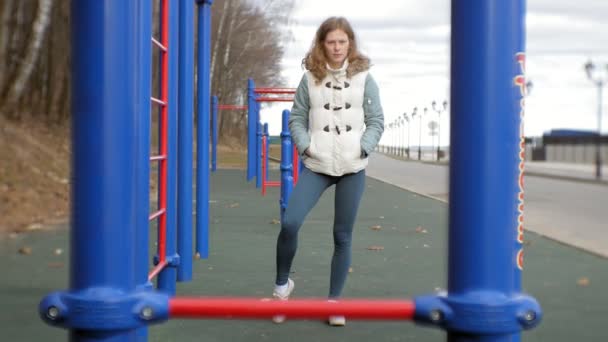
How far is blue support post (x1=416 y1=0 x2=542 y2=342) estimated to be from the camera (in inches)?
49.7

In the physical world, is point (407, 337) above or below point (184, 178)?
below

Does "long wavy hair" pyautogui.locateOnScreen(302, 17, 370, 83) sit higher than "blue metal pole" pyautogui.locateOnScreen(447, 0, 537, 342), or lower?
higher

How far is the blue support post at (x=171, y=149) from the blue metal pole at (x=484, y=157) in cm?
280

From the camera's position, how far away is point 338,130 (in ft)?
11.2

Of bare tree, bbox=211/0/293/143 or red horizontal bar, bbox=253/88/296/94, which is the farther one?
bare tree, bbox=211/0/293/143

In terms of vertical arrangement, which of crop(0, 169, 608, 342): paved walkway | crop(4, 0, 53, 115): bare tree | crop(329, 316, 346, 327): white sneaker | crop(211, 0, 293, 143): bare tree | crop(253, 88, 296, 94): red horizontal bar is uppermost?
crop(211, 0, 293, 143): bare tree

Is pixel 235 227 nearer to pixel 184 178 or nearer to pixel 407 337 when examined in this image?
pixel 184 178

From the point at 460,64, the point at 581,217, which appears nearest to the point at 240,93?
the point at 581,217

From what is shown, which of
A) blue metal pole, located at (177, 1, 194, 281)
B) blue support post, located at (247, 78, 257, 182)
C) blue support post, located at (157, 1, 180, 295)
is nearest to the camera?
blue support post, located at (157, 1, 180, 295)

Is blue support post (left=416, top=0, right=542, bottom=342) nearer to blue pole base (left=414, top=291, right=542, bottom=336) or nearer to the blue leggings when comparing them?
blue pole base (left=414, top=291, right=542, bottom=336)

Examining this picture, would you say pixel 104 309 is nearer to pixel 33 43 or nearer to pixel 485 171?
pixel 485 171

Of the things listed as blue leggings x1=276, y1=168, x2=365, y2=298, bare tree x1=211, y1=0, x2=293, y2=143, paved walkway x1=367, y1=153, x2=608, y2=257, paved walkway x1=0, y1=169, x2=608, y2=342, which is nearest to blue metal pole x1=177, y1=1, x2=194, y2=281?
paved walkway x1=0, y1=169, x2=608, y2=342

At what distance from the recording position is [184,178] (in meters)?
4.48

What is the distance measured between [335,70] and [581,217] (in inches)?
259
